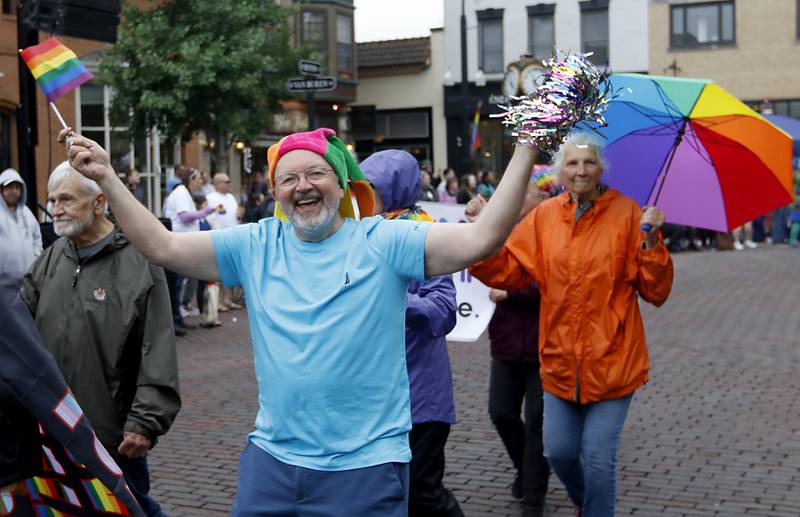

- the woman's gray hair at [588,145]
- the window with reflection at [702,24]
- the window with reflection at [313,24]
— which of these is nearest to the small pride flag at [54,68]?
the woman's gray hair at [588,145]

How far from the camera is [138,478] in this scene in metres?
4.39

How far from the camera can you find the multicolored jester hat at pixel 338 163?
3.26 meters

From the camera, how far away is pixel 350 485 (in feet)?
10.2

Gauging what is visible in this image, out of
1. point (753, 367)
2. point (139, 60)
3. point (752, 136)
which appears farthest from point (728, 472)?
point (139, 60)

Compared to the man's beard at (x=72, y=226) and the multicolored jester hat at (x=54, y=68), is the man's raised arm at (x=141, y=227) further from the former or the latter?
the man's beard at (x=72, y=226)

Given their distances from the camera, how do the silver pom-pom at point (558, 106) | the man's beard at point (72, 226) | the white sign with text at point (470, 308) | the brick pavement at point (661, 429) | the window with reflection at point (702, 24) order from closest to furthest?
the silver pom-pom at point (558, 106)
the man's beard at point (72, 226)
the white sign with text at point (470, 308)
the brick pavement at point (661, 429)
the window with reflection at point (702, 24)

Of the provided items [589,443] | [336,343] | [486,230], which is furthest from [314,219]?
[589,443]

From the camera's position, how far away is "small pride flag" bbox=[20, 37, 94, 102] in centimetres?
366

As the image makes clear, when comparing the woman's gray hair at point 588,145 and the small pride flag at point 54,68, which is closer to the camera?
the small pride flag at point 54,68

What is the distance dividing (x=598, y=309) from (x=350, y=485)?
1901 millimetres

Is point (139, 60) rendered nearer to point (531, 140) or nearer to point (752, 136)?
point (752, 136)

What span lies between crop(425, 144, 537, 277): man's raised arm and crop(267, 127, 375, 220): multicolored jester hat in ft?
1.15

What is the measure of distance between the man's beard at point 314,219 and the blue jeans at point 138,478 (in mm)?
1542

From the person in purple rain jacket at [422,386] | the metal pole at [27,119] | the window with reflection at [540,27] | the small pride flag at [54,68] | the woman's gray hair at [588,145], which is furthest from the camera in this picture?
the window with reflection at [540,27]
